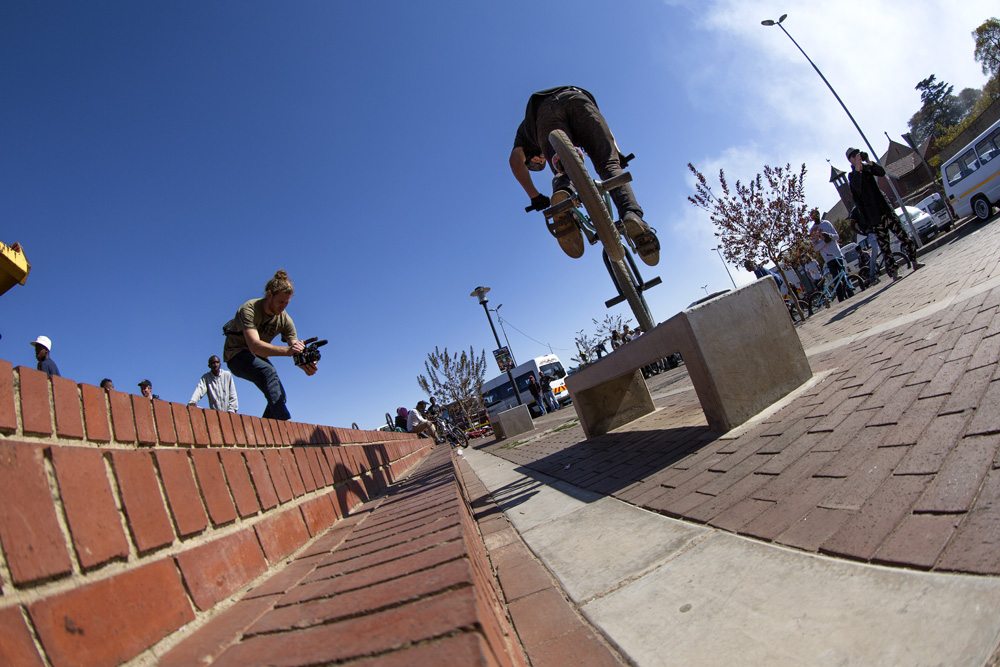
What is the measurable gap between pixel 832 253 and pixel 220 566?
1343 centimetres

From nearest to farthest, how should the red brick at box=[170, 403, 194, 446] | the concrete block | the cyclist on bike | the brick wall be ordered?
1. the brick wall
2. the red brick at box=[170, 403, 194, 446]
3. the cyclist on bike
4. the concrete block

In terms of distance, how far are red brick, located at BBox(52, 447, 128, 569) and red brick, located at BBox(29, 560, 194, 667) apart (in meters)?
0.05

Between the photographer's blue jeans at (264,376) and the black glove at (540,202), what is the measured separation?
9.12 ft

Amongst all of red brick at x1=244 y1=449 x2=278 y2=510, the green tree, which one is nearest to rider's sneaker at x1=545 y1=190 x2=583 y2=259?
red brick at x1=244 y1=449 x2=278 y2=510

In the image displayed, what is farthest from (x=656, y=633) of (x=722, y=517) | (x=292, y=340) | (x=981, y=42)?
(x=981, y=42)

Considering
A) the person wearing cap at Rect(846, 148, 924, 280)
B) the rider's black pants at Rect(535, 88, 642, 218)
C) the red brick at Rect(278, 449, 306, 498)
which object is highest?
the rider's black pants at Rect(535, 88, 642, 218)

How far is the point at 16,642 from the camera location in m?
0.64

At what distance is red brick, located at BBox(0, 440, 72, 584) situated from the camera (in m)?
0.72

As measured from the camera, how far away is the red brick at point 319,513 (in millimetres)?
1917

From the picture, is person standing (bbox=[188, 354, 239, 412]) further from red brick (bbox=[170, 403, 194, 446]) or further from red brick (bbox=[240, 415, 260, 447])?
red brick (bbox=[170, 403, 194, 446])

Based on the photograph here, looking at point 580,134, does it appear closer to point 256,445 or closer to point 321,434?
point 321,434

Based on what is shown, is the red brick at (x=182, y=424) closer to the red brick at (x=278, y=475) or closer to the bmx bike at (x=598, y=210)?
the red brick at (x=278, y=475)

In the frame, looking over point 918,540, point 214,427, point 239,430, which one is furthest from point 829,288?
point 214,427

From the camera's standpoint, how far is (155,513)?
1048mm
